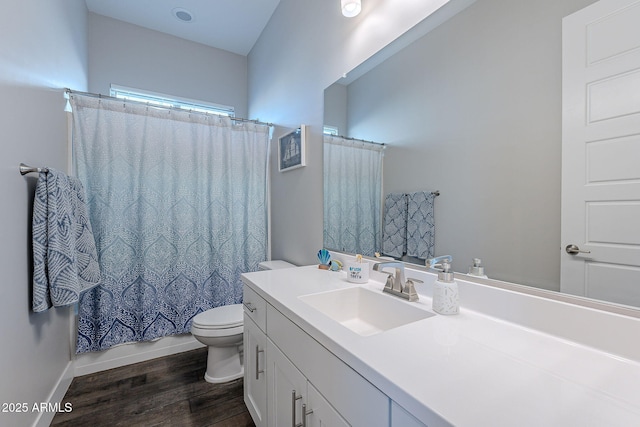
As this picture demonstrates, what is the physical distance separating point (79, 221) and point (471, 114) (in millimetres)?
2179

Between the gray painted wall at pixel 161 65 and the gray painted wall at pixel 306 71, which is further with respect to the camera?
the gray painted wall at pixel 161 65

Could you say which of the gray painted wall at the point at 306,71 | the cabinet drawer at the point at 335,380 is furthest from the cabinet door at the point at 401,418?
the gray painted wall at the point at 306,71

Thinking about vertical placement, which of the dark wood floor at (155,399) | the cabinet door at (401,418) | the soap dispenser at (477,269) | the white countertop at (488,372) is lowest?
the dark wood floor at (155,399)

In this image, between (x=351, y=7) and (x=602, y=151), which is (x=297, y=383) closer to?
(x=602, y=151)

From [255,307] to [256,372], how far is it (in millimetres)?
307

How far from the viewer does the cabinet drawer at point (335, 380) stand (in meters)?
0.58

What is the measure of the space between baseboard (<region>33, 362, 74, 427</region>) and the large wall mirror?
6.89ft

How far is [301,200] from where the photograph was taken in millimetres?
2027

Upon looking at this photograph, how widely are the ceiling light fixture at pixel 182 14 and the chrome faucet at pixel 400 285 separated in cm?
286

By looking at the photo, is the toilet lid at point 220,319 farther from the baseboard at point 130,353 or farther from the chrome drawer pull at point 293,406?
the chrome drawer pull at point 293,406

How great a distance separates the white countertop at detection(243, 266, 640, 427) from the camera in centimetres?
44

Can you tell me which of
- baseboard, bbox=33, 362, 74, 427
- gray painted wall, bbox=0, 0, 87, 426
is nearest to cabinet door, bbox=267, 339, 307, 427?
gray painted wall, bbox=0, 0, 87, 426

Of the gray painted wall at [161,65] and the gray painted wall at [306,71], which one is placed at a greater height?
the gray painted wall at [161,65]

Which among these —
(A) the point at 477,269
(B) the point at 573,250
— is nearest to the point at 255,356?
(A) the point at 477,269
